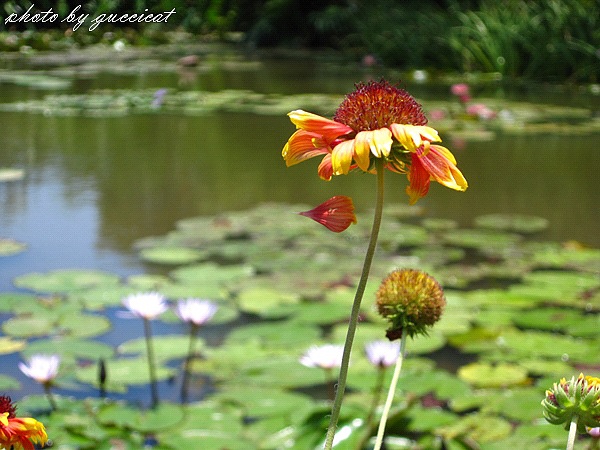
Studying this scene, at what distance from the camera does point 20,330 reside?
1.84m

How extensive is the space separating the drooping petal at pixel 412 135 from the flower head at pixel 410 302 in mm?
232

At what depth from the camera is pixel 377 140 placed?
0.49 meters

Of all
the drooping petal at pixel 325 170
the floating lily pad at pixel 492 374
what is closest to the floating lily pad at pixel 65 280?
the floating lily pad at pixel 492 374

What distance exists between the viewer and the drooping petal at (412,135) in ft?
1.61

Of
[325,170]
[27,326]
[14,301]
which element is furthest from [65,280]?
[325,170]

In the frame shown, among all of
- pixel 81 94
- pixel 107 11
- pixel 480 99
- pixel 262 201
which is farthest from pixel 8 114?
pixel 107 11

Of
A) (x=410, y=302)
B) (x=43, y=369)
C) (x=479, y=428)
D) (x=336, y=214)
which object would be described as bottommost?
(x=479, y=428)

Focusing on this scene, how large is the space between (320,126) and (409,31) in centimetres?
809

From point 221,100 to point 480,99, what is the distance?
175 centimetres

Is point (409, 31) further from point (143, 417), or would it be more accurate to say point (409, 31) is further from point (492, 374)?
point (143, 417)

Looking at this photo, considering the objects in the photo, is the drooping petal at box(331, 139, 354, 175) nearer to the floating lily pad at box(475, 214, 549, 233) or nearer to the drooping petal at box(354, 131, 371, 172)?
the drooping petal at box(354, 131, 371, 172)

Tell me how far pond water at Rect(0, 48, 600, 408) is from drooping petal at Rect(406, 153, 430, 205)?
1.77 m

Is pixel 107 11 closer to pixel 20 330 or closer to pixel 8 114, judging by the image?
pixel 8 114

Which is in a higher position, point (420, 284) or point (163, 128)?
point (420, 284)
